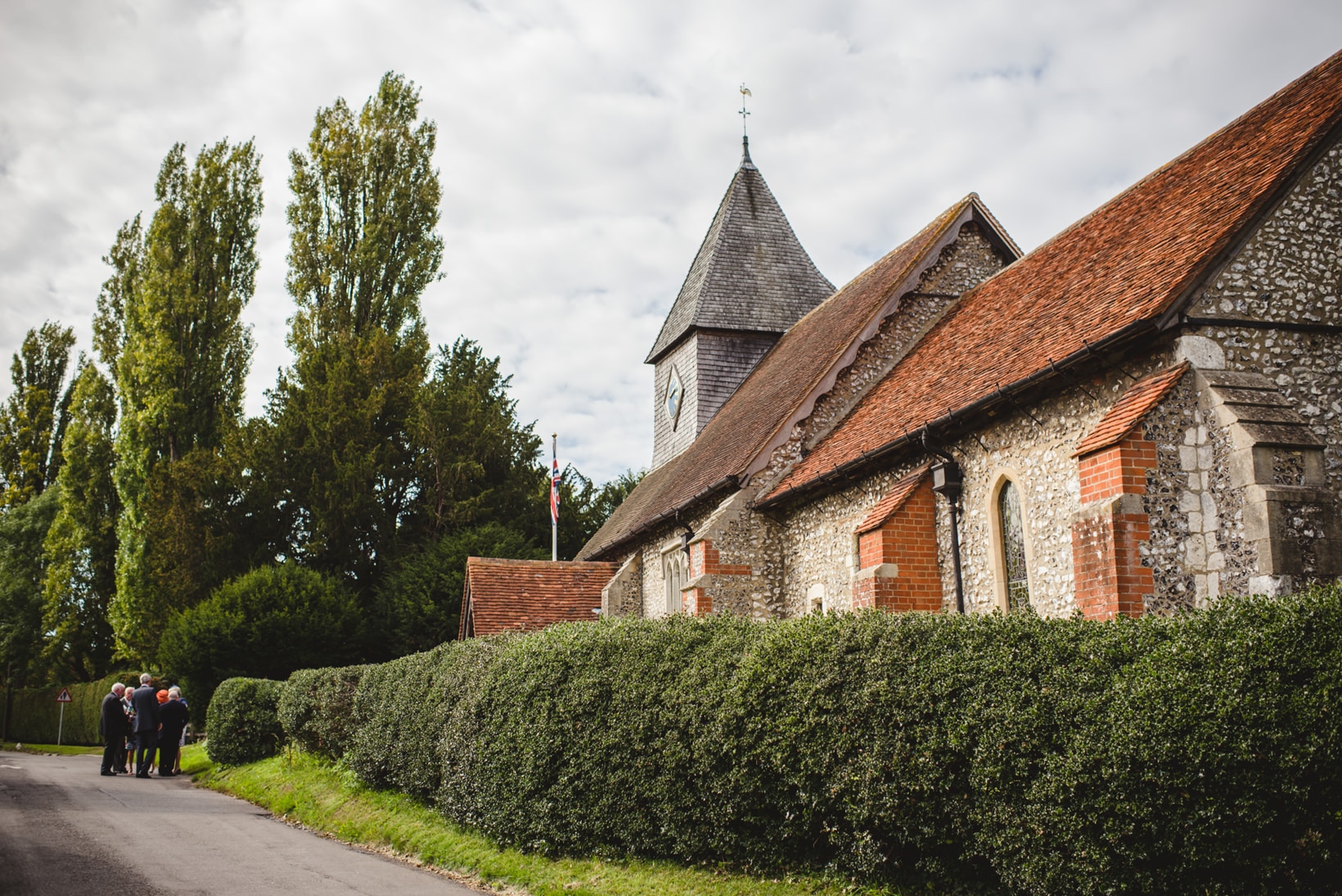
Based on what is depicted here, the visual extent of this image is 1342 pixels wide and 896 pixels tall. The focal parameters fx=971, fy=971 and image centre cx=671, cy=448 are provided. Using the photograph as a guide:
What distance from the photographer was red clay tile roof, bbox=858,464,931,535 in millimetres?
11812

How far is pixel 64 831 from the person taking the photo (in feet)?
33.7

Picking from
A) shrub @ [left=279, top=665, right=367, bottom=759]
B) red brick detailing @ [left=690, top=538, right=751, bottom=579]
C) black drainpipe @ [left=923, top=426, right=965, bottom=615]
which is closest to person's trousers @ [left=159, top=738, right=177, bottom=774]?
shrub @ [left=279, top=665, right=367, bottom=759]

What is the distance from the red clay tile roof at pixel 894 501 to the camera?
11812mm

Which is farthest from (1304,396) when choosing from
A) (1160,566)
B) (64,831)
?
(64,831)

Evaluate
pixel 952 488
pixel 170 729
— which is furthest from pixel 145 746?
pixel 952 488

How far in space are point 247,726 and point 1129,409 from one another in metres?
16.8

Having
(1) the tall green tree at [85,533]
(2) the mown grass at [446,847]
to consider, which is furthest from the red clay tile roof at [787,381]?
(1) the tall green tree at [85,533]

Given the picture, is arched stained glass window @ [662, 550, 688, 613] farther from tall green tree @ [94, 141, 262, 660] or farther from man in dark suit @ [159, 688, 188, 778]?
tall green tree @ [94, 141, 262, 660]

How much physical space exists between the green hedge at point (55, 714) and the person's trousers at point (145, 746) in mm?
13477

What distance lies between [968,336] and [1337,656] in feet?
30.2

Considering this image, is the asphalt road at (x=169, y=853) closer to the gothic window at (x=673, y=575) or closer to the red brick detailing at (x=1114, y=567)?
the red brick detailing at (x=1114, y=567)

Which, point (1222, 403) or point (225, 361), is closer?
point (1222, 403)

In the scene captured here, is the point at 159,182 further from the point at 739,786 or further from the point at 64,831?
the point at 739,786

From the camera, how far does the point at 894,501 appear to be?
39.3ft
